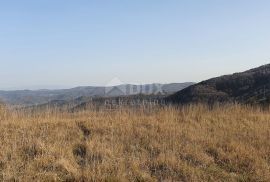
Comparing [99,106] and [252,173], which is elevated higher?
[99,106]

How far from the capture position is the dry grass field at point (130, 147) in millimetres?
7652

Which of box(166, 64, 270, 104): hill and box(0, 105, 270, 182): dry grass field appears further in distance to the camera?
box(166, 64, 270, 104): hill

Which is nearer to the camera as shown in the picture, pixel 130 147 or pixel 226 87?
pixel 130 147

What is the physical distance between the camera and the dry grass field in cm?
765

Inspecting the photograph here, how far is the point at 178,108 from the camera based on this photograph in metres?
14.4

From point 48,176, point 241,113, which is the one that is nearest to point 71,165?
point 48,176

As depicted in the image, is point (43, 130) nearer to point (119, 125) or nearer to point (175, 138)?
point (119, 125)

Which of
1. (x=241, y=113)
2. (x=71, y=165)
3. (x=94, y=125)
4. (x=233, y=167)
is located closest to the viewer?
(x=71, y=165)

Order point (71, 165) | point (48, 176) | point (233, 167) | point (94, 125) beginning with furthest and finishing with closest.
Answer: point (94, 125) < point (233, 167) < point (71, 165) < point (48, 176)

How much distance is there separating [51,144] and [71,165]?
1154 mm

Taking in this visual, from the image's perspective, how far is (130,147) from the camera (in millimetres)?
9195

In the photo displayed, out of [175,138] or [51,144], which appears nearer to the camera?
[51,144]

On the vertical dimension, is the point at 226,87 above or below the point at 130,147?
above

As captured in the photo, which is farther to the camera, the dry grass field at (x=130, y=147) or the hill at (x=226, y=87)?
the hill at (x=226, y=87)
